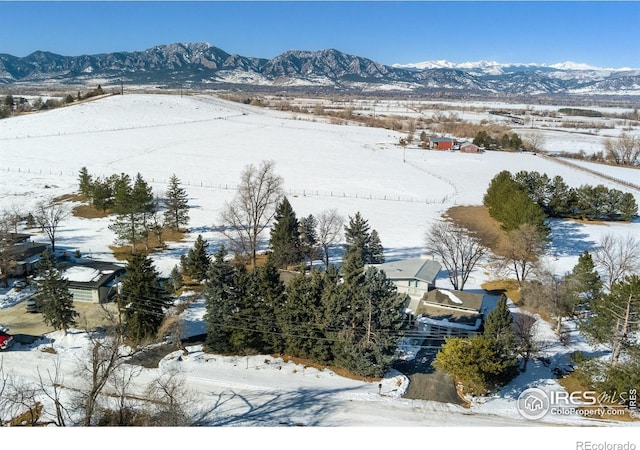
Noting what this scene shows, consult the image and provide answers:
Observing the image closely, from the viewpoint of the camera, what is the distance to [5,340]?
20531 mm

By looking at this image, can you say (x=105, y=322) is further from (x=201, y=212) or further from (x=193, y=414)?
(x=201, y=212)

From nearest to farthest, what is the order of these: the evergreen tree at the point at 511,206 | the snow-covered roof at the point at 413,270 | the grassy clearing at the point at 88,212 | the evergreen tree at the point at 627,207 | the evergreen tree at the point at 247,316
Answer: the evergreen tree at the point at 247,316 → the snow-covered roof at the point at 413,270 → the evergreen tree at the point at 511,206 → the grassy clearing at the point at 88,212 → the evergreen tree at the point at 627,207

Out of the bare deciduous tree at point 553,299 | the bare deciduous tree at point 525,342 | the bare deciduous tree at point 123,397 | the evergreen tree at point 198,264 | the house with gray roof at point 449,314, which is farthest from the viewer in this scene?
the evergreen tree at point 198,264

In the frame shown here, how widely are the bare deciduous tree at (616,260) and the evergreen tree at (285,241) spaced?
18621mm

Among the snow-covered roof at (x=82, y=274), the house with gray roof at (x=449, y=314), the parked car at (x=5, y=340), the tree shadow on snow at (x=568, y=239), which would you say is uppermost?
the tree shadow on snow at (x=568, y=239)

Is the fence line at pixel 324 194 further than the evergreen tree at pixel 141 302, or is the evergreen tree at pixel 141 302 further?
the fence line at pixel 324 194

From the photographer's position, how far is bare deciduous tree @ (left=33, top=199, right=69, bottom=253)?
32975 millimetres

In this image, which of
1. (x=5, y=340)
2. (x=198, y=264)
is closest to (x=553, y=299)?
(x=198, y=264)

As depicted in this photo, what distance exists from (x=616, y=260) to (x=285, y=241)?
74.9 feet

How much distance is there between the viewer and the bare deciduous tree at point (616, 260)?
26.6 m

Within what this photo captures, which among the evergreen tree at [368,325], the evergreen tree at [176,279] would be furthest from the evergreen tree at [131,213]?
the evergreen tree at [368,325]

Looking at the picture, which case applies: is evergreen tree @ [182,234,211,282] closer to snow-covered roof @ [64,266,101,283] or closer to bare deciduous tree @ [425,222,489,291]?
snow-covered roof @ [64,266,101,283]

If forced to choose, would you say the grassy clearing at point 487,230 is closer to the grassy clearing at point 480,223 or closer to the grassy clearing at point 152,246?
the grassy clearing at point 480,223

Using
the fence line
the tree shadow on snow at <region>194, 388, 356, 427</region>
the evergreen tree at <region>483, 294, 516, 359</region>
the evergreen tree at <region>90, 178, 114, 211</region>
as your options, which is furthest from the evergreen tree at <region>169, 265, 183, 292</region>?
the fence line
